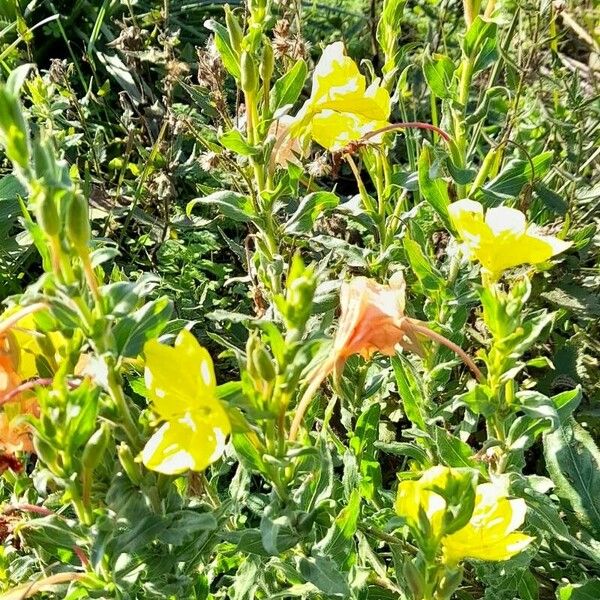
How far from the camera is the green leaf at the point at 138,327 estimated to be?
102 cm

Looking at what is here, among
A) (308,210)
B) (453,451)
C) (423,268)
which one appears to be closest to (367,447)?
(453,451)

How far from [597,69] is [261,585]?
6.94 ft

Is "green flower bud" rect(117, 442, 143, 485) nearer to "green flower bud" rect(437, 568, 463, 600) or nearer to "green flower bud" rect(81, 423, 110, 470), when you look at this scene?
"green flower bud" rect(81, 423, 110, 470)

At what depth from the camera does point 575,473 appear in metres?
1.72

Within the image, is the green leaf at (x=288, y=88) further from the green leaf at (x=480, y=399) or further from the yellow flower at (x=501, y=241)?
the green leaf at (x=480, y=399)

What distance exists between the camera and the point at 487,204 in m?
1.61

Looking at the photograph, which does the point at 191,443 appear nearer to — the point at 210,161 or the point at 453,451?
the point at 453,451

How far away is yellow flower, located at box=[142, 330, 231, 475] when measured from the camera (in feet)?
2.99

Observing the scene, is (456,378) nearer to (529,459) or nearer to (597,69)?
(529,459)

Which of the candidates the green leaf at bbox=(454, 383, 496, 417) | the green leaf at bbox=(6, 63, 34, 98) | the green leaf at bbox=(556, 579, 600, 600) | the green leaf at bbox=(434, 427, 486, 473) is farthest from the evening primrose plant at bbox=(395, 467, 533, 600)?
the green leaf at bbox=(6, 63, 34, 98)

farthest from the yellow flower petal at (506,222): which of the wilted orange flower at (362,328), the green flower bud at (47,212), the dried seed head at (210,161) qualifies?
the dried seed head at (210,161)

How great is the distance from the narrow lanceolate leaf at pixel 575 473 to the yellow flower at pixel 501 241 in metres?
0.64

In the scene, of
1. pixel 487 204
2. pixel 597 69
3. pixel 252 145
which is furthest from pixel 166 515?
pixel 597 69

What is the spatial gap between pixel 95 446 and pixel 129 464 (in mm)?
95
